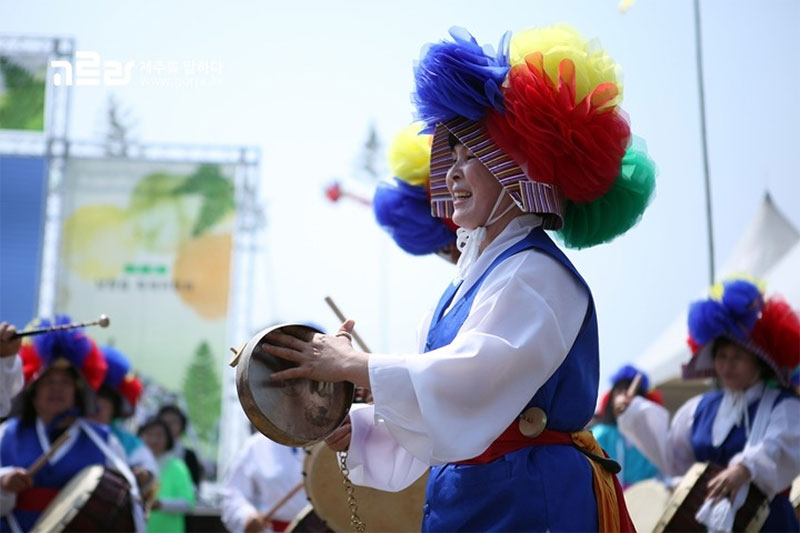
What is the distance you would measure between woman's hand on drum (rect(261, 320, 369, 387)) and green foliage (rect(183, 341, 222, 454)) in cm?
1125

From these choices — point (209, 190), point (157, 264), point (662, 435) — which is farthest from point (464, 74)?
point (157, 264)

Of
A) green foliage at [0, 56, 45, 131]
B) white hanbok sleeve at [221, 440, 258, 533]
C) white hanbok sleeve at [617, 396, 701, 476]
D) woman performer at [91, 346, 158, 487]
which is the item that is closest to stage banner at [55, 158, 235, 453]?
green foliage at [0, 56, 45, 131]

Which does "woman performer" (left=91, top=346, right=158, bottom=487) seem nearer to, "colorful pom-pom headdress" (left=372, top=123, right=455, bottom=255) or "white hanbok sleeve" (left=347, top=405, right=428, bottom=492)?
"colorful pom-pom headdress" (left=372, top=123, right=455, bottom=255)

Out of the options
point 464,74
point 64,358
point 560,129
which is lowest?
point 64,358

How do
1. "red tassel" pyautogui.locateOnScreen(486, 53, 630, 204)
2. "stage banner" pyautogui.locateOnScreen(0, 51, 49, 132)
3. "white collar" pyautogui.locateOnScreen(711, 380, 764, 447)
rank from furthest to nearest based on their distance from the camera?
"stage banner" pyautogui.locateOnScreen(0, 51, 49, 132) → "white collar" pyautogui.locateOnScreen(711, 380, 764, 447) → "red tassel" pyautogui.locateOnScreen(486, 53, 630, 204)

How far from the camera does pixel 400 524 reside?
4113mm

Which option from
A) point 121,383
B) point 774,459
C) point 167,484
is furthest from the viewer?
point 167,484

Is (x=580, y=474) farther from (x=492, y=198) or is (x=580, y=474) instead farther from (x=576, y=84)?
(x=576, y=84)

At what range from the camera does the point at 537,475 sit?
3.01m

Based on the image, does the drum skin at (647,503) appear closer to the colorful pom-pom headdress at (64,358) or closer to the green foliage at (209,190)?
the colorful pom-pom headdress at (64,358)

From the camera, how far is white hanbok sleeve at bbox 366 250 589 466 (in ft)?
9.32

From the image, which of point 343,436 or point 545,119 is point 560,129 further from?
point 343,436

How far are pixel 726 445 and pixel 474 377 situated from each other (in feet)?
11.8

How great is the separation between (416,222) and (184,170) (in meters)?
10.2
